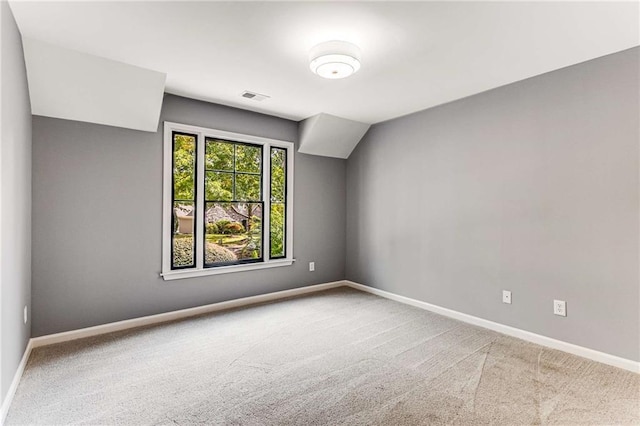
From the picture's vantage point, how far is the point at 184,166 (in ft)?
12.6

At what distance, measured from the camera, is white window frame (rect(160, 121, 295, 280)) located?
3.65 meters

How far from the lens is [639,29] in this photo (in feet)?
7.51

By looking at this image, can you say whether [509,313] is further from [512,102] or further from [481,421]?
[512,102]

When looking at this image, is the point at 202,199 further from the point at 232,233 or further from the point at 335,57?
the point at 335,57

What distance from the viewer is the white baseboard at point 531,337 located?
2.60m

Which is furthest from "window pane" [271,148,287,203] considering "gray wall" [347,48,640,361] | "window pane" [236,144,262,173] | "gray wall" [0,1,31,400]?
"gray wall" [0,1,31,400]

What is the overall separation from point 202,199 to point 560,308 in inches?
151

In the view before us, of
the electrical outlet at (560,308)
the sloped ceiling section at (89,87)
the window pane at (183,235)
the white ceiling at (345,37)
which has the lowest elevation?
the electrical outlet at (560,308)

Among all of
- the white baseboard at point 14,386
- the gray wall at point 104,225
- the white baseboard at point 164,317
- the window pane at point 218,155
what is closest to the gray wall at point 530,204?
the white baseboard at point 164,317

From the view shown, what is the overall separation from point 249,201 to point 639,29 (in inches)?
156

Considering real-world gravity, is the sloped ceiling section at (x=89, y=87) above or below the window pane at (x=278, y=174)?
above

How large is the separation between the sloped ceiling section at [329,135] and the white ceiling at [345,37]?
1047mm

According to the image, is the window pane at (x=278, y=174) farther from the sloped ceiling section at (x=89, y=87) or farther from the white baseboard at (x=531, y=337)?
the white baseboard at (x=531, y=337)

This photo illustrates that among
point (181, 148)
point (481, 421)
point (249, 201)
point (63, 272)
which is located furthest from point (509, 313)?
point (63, 272)
